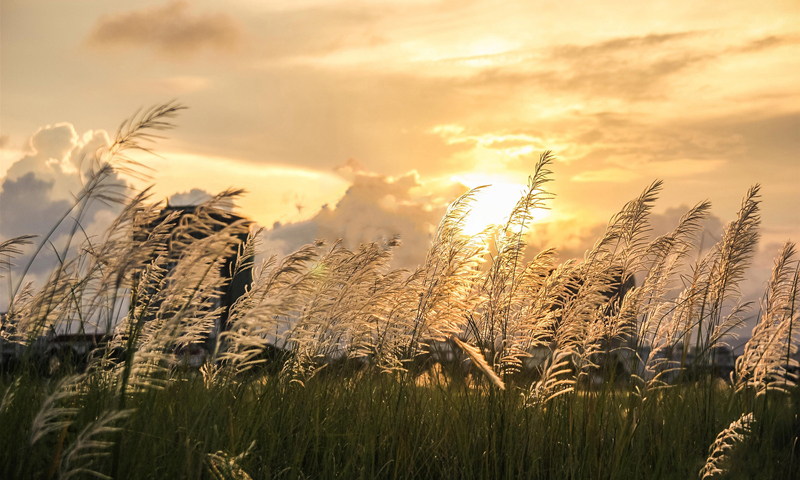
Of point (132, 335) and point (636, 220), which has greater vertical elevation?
point (636, 220)

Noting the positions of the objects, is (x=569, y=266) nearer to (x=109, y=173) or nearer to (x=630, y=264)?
(x=630, y=264)

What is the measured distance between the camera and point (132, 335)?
2152mm

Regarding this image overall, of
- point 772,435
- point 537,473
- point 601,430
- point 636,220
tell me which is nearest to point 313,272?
point 537,473

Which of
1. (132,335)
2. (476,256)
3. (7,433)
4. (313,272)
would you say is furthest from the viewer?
(476,256)

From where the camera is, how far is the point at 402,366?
11.9 feet

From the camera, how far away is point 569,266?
157 inches

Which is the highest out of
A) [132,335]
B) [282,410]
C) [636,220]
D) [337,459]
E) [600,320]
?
[636,220]

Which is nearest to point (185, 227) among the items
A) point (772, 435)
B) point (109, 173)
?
point (109, 173)

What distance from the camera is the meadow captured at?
2.55 metres

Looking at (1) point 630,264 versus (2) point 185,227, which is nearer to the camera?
(2) point 185,227

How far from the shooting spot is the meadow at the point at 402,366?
255 cm

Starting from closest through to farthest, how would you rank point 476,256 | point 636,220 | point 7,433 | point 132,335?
point 132,335
point 7,433
point 476,256
point 636,220

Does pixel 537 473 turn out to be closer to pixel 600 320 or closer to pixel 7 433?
pixel 600 320

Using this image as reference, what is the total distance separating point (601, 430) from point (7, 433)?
3.00m
